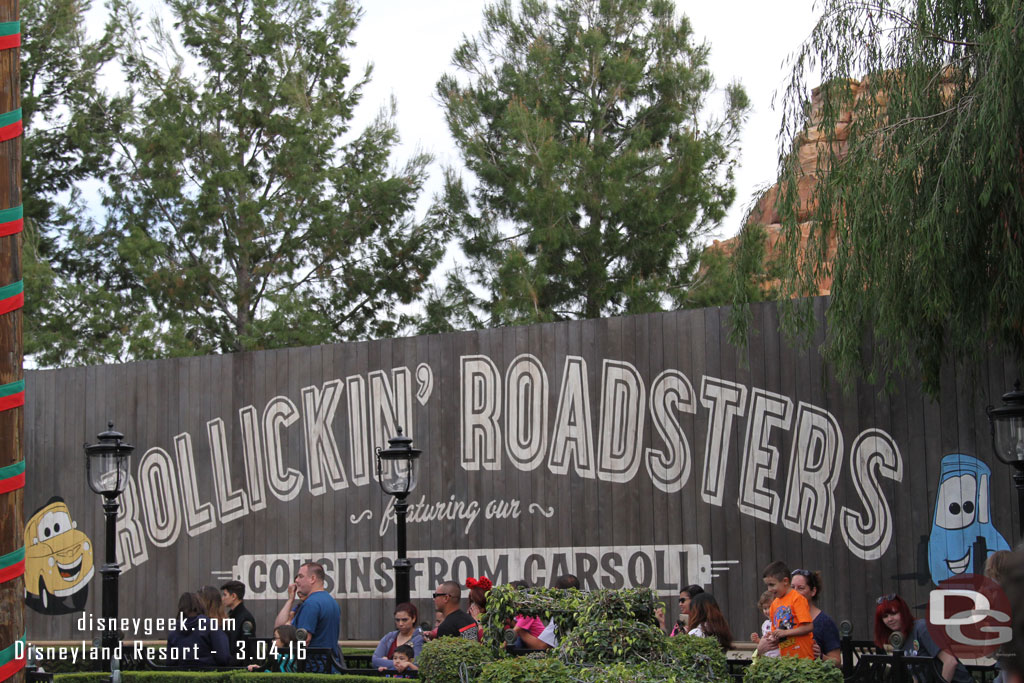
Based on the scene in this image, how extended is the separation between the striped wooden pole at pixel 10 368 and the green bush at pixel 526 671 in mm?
2501

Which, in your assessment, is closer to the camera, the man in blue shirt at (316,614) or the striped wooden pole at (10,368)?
the striped wooden pole at (10,368)

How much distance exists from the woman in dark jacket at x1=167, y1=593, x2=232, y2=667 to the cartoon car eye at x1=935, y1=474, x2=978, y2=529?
6087 mm

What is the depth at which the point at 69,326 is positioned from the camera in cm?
2905

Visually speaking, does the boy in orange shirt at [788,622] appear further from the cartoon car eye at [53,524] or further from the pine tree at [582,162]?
the pine tree at [582,162]

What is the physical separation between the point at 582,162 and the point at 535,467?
13137 millimetres

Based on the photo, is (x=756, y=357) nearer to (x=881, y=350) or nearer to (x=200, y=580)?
(x=881, y=350)

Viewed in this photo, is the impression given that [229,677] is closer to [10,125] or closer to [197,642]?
[197,642]

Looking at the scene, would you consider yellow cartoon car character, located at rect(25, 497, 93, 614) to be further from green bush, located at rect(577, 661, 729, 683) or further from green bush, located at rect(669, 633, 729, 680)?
green bush, located at rect(577, 661, 729, 683)

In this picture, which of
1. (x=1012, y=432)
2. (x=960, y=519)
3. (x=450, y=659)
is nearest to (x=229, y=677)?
(x=450, y=659)

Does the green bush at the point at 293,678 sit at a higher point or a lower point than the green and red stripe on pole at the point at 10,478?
lower

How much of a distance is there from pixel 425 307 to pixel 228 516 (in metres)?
14.0

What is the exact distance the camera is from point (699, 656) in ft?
21.7

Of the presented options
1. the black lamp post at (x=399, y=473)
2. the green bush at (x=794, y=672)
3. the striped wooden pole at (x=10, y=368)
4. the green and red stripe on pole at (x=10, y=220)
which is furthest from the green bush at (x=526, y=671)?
the black lamp post at (x=399, y=473)

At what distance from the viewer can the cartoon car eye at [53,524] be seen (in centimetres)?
1609
